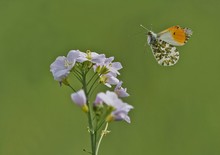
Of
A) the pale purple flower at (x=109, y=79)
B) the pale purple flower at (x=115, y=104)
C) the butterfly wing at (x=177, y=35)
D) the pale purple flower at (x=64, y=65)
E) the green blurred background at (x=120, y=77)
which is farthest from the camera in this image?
the green blurred background at (x=120, y=77)

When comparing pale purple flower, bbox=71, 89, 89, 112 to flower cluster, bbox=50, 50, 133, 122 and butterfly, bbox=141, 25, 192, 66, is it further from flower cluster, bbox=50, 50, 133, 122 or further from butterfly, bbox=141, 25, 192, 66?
butterfly, bbox=141, 25, 192, 66

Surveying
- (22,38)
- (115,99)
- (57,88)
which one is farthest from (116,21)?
(115,99)

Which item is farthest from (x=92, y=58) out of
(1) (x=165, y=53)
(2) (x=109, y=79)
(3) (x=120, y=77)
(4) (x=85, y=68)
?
(3) (x=120, y=77)

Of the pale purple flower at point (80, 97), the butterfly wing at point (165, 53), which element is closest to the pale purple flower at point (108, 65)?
the pale purple flower at point (80, 97)

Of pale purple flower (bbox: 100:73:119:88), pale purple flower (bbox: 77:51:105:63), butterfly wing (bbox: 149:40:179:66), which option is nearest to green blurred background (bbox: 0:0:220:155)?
butterfly wing (bbox: 149:40:179:66)

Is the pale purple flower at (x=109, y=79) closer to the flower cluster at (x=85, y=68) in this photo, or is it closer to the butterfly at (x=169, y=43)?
the flower cluster at (x=85, y=68)

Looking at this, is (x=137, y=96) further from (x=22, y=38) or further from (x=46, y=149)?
(x=22, y=38)

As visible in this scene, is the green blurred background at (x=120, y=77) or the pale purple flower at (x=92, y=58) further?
the green blurred background at (x=120, y=77)

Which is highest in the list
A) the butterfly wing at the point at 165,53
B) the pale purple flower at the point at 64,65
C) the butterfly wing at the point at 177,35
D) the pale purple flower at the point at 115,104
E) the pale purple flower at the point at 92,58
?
the butterfly wing at the point at 177,35
